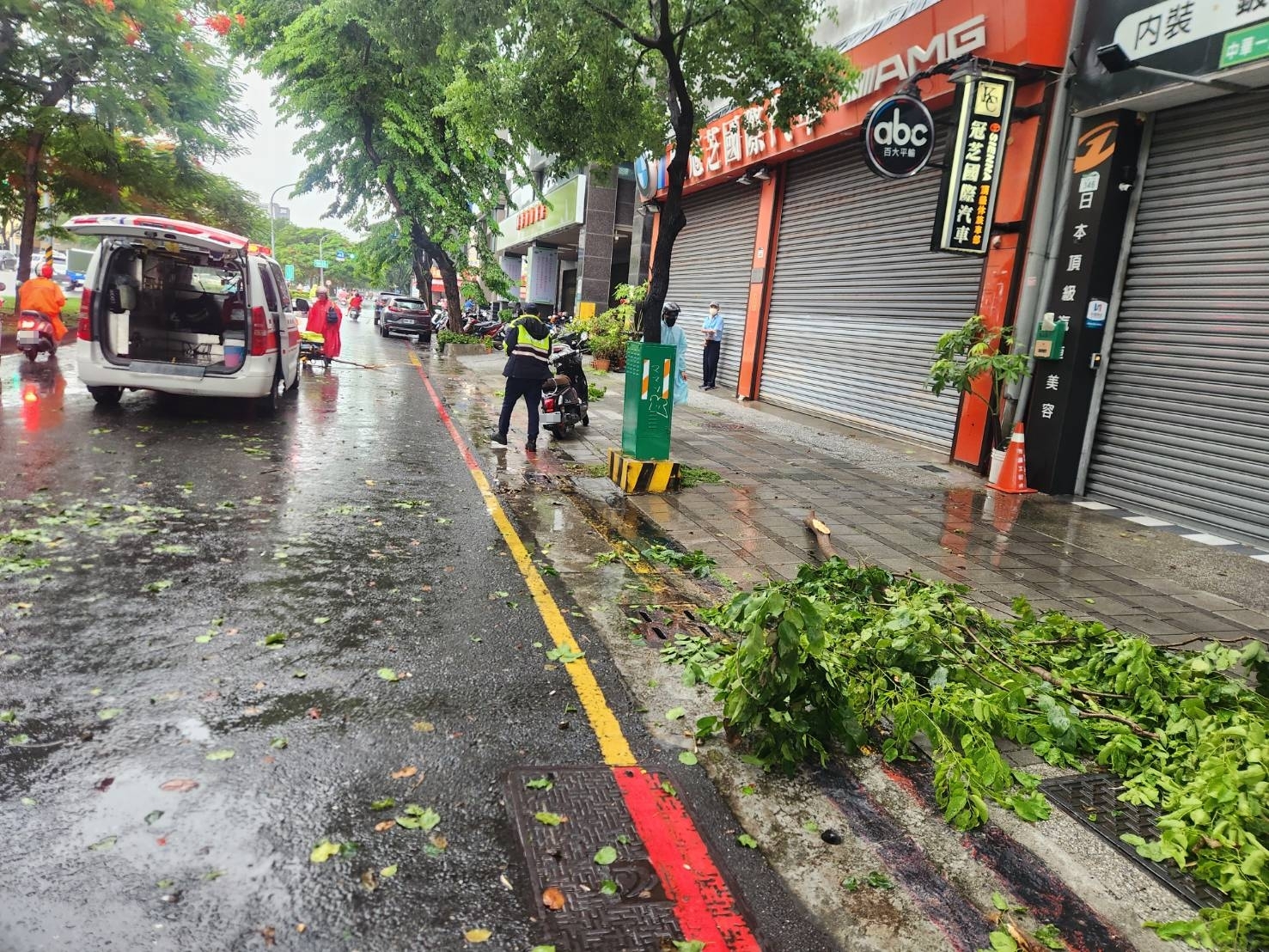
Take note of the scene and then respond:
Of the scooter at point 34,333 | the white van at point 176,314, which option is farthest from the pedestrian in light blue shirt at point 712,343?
the scooter at point 34,333

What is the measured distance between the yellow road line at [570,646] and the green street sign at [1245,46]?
24.3 feet

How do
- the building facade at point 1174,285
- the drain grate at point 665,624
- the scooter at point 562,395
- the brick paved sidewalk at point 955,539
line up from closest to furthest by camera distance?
the drain grate at point 665,624
the brick paved sidewalk at point 955,539
the building facade at point 1174,285
the scooter at point 562,395

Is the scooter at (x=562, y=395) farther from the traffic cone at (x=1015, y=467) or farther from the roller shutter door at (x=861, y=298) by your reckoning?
the traffic cone at (x=1015, y=467)

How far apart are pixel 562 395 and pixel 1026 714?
844cm

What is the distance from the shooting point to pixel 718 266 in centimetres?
1908

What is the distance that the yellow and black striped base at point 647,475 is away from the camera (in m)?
8.43

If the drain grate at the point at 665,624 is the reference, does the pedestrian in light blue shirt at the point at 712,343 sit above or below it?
above

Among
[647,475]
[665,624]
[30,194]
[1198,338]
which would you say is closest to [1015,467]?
[1198,338]

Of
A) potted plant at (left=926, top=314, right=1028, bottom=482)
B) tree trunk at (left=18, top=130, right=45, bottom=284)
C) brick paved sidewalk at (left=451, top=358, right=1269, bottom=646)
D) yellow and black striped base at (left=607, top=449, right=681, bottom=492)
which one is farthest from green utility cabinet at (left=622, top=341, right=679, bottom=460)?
tree trunk at (left=18, top=130, right=45, bottom=284)

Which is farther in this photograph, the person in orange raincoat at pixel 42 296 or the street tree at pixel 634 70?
the person in orange raincoat at pixel 42 296

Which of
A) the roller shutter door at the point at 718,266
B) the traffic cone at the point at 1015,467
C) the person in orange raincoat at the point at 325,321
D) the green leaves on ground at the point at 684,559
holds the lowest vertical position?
the green leaves on ground at the point at 684,559

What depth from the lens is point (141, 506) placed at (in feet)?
20.9

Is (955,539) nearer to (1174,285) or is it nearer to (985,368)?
(985,368)

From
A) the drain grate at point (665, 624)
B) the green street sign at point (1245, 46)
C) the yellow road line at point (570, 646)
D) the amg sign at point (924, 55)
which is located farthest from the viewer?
the amg sign at point (924, 55)
